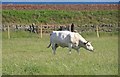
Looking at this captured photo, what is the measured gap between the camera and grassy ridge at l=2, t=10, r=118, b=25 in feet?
142

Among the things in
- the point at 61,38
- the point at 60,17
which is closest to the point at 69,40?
the point at 61,38

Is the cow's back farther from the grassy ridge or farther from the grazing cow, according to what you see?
the grassy ridge

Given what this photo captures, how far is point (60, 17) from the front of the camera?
44719mm

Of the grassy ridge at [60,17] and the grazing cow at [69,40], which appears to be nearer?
the grazing cow at [69,40]

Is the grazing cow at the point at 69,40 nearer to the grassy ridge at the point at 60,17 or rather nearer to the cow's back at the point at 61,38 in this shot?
the cow's back at the point at 61,38

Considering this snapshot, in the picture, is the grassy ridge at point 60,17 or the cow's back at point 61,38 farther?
the grassy ridge at point 60,17

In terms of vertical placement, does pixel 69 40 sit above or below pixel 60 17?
below

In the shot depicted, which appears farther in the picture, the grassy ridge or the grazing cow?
the grassy ridge

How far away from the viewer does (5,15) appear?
4378 cm

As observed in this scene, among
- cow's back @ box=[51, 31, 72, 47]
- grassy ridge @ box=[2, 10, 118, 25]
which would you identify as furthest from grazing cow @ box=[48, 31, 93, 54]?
grassy ridge @ box=[2, 10, 118, 25]

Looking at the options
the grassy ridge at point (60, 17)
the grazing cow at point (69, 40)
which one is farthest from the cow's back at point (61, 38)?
the grassy ridge at point (60, 17)

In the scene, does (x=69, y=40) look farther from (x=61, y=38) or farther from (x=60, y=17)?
(x=60, y=17)

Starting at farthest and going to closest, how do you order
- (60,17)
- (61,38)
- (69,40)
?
(60,17) → (61,38) → (69,40)

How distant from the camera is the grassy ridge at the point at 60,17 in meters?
43.2
